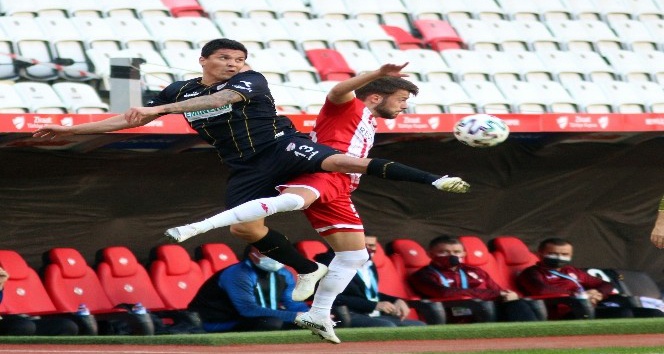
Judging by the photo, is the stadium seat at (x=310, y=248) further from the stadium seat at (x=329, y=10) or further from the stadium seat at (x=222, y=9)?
the stadium seat at (x=329, y=10)

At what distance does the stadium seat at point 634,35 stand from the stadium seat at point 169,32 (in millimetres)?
5226

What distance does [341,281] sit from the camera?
8688 mm

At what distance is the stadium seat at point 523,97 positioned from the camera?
45.6 ft

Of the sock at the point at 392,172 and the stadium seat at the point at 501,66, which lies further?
the stadium seat at the point at 501,66

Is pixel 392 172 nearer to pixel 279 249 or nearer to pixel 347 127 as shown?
pixel 347 127

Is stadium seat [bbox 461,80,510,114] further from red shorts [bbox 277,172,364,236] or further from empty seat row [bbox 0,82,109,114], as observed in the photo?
red shorts [bbox 277,172,364,236]

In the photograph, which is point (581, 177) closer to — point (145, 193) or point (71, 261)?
point (145, 193)

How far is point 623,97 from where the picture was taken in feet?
48.0

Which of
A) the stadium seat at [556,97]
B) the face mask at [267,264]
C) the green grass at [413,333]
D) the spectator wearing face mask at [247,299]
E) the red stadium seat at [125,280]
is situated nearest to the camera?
the green grass at [413,333]

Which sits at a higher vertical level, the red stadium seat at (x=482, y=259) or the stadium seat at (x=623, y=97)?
the stadium seat at (x=623, y=97)

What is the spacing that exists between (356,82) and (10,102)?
13.4ft

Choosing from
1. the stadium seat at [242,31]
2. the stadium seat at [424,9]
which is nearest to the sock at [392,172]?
the stadium seat at [242,31]

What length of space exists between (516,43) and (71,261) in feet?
19.4

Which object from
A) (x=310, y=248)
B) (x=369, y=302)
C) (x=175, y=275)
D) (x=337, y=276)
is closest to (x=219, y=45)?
(x=337, y=276)
